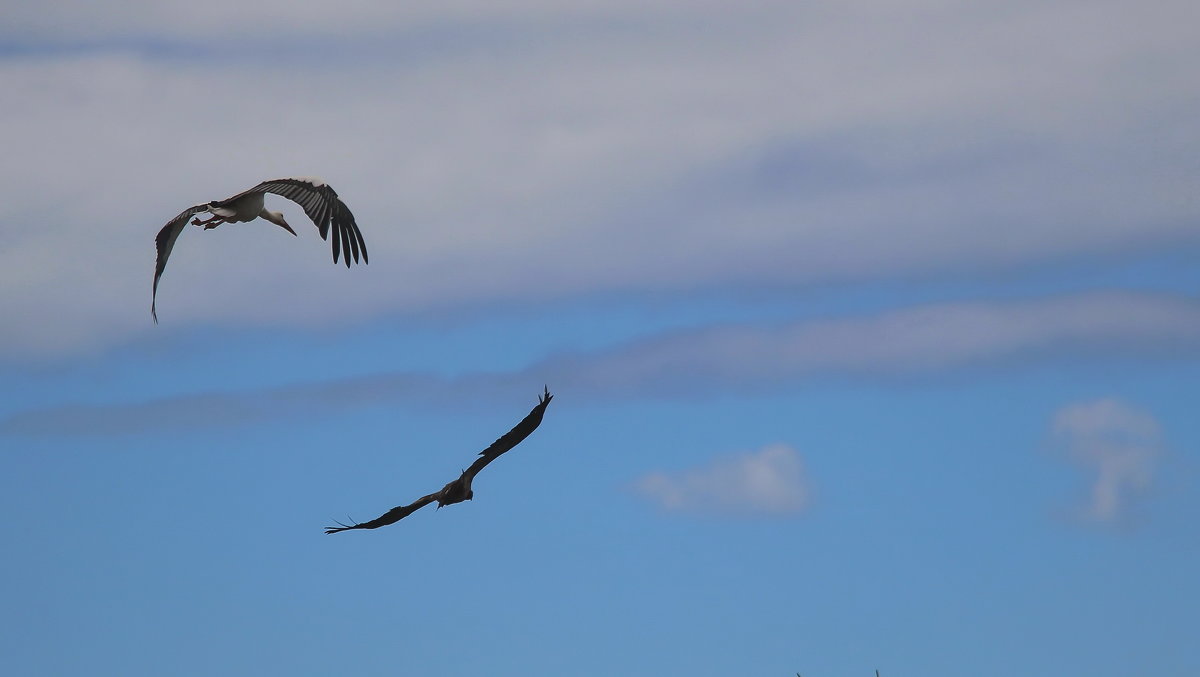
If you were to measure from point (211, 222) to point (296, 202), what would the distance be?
98.1 inches

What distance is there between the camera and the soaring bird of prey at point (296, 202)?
4969cm

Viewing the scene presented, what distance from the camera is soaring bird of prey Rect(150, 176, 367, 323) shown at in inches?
1956

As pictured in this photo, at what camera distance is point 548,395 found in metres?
36.4

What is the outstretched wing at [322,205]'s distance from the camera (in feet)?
165

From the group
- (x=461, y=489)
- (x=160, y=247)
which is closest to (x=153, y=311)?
(x=160, y=247)

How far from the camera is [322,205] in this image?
168 feet

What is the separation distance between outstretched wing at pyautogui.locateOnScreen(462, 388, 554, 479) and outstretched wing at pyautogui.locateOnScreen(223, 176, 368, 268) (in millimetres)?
12475

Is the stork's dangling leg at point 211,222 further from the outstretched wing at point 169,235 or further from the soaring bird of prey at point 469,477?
the soaring bird of prey at point 469,477

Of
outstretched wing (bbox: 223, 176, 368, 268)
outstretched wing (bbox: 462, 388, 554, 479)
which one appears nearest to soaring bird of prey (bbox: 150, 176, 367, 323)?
outstretched wing (bbox: 223, 176, 368, 268)

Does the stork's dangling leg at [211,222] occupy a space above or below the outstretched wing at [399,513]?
above

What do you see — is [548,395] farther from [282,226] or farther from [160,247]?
[282,226]

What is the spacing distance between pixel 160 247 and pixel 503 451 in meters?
15.4

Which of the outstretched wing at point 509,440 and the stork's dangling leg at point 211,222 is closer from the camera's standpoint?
the outstretched wing at point 509,440

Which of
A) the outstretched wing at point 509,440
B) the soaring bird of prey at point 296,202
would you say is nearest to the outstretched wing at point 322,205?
the soaring bird of prey at point 296,202
